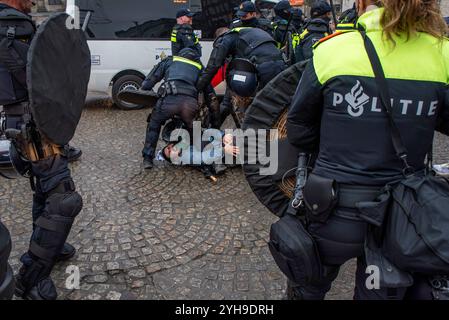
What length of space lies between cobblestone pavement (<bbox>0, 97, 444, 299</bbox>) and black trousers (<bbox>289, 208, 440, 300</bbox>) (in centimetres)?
116

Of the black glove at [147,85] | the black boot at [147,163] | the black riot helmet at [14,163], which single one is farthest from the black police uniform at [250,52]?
the black riot helmet at [14,163]

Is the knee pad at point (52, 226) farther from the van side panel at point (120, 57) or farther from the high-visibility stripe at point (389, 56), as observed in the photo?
the van side panel at point (120, 57)

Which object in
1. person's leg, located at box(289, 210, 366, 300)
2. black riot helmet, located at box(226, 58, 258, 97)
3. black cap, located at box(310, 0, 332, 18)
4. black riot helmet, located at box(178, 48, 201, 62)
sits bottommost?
person's leg, located at box(289, 210, 366, 300)

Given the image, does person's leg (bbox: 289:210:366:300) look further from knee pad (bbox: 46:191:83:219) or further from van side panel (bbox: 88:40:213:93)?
van side panel (bbox: 88:40:213:93)

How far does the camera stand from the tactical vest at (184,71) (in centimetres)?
501

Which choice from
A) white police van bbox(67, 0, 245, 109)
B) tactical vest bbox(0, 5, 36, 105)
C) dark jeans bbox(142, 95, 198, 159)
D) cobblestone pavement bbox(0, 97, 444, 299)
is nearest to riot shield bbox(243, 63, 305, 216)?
cobblestone pavement bbox(0, 97, 444, 299)

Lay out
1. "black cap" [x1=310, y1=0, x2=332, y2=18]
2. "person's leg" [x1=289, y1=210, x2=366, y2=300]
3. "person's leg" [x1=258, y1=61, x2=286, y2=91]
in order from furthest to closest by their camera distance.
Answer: "black cap" [x1=310, y1=0, x2=332, y2=18] → "person's leg" [x1=258, y1=61, x2=286, y2=91] → "person's leg" [x1=289, y1=210, x2=366, y2=300]

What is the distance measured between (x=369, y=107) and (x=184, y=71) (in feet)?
12.1

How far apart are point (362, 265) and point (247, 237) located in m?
1.89

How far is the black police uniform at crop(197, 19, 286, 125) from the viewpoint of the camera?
4887mm

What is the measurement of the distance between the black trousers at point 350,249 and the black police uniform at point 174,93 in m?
3.34

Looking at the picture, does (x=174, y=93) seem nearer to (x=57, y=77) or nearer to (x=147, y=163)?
(x=147, y=163)

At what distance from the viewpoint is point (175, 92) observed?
494 cm
